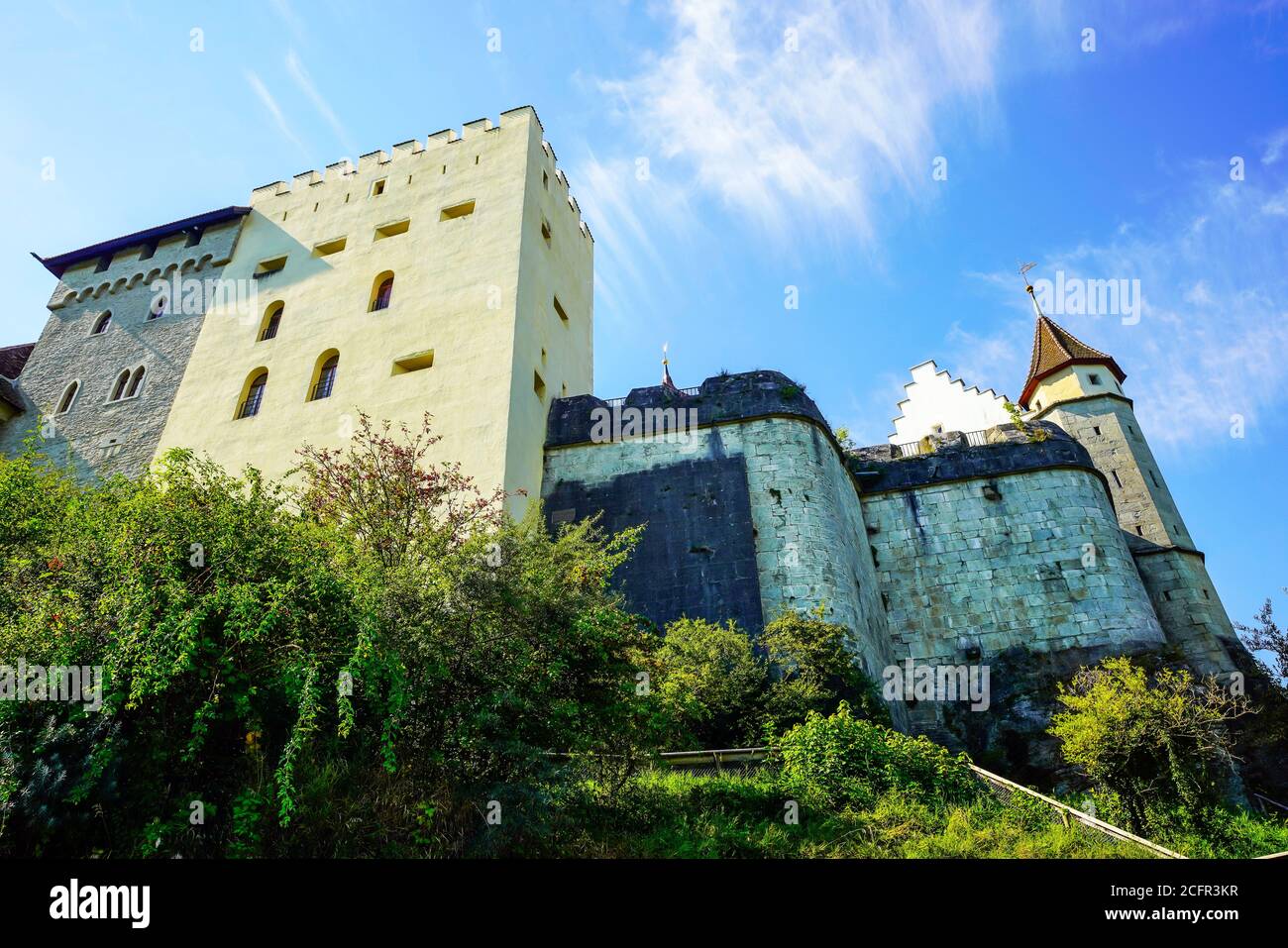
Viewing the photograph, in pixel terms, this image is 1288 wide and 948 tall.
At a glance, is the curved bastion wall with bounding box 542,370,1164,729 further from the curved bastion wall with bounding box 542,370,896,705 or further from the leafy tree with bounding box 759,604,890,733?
the leafy tree with bounding box 759,604,890,733

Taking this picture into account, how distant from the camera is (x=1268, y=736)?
56.7ft

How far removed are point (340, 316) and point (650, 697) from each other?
17548 mm

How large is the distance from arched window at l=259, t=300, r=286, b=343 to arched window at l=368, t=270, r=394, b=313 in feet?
10.8

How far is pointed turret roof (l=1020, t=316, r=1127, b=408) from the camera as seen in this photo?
2686 cm

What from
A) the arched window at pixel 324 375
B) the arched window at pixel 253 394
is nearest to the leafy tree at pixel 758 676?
the arched window at pixel 324 375

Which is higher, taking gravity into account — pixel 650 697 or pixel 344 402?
pixel 344 402

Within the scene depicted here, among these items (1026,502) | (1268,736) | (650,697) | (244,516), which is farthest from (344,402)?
(1268,736)

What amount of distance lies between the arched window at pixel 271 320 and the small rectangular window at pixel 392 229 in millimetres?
3706

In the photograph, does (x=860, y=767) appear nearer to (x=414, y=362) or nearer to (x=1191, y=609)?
(x=1191, y=609)

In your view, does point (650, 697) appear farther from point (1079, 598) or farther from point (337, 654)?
point (1079, 598)

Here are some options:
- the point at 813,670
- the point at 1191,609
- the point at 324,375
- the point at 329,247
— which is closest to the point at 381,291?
the point at 324,375

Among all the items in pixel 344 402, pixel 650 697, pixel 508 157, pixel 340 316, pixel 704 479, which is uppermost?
pixel 508 157

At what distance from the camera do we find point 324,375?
929 inches

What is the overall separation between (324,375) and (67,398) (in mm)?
10901
